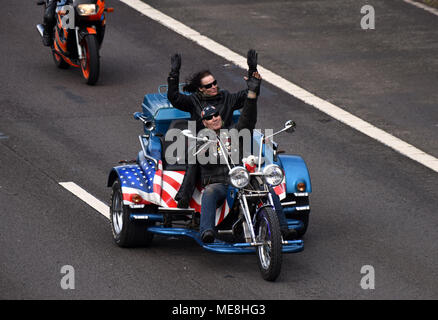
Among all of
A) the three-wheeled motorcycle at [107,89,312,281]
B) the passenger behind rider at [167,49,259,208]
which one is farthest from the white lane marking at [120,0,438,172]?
the passenger behind rider at [167,49,259,208]

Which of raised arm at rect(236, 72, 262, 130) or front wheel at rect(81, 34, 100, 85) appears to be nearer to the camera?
raised arm at rect(236, 72, 262, 130)

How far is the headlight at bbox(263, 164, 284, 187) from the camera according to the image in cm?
1085

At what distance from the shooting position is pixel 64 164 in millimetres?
14828

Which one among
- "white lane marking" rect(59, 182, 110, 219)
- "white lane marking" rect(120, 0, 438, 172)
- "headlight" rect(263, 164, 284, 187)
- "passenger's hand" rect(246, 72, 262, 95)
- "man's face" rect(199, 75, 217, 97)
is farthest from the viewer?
"white lane marking" rect(120, 0, 438, 172)

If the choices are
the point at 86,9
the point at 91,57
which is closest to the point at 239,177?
the point at 91,57

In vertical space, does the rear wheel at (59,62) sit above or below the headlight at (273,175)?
below

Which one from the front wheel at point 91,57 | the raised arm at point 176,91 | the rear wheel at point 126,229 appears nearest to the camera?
the rear wheel at point 126,229

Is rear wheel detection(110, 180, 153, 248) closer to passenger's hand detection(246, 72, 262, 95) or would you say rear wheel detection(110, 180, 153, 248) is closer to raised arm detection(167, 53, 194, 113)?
raised arm detection(167, 53, 194, 113)

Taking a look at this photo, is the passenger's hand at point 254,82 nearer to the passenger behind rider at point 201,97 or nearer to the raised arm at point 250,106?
the raised arm at point 250,106

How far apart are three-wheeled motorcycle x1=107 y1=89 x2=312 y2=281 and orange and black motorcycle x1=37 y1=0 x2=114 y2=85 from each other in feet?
19.2

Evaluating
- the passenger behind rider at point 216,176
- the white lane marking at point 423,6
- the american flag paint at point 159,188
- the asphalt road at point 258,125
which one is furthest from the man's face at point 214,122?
the white lane marking at point 423,6

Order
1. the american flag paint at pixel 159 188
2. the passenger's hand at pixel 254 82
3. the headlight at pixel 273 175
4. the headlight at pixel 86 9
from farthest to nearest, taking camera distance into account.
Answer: the headlight at pixel 86 9, the american flag paint at pixel 159 188, the passenger's hand at pixel 254 82, the headlight at pixel 273 175

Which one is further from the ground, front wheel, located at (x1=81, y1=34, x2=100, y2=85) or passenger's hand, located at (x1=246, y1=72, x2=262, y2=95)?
passenger's hand, located at (x1=246, y1=72, x2=262, y2=95)

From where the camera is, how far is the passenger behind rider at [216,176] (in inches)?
430
